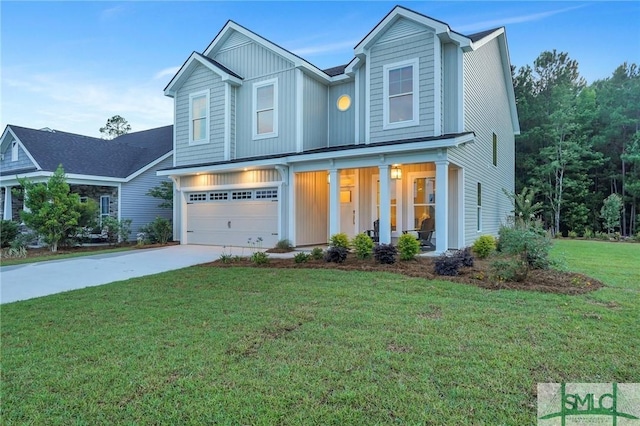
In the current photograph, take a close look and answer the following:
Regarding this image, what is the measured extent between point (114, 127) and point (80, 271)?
140ft

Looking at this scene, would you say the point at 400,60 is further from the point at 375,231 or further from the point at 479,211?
the point at 479,211

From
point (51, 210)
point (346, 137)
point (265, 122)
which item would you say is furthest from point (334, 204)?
point (51, 210)

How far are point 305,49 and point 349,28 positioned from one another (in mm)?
2470

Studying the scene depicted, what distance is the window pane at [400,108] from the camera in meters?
10.4

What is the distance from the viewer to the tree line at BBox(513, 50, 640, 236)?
2173cm

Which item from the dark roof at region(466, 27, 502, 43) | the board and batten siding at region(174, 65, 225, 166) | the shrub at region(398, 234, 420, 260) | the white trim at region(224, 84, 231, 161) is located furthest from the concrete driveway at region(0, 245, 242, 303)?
the dark roof at region(466, 27, 502, 43)

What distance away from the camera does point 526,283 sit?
241 inches

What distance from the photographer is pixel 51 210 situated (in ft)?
42.8

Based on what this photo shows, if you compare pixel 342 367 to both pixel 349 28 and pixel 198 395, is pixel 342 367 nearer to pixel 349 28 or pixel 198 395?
pixel 198 395

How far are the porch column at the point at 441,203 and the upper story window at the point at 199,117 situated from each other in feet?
29.2

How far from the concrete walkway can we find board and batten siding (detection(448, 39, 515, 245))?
7778 mm

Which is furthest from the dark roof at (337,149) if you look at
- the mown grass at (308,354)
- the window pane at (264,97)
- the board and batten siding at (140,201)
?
the board and batten siding at (140,201)

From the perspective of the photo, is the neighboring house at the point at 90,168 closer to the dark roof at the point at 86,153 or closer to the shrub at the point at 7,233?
the dark roof at the point at 86,153

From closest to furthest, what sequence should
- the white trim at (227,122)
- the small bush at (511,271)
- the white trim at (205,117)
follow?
the small bush at (511,271) → the white trim at (227,122) → the white trim at (205,117)
